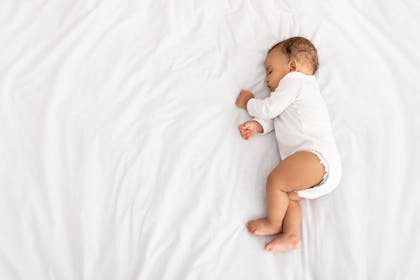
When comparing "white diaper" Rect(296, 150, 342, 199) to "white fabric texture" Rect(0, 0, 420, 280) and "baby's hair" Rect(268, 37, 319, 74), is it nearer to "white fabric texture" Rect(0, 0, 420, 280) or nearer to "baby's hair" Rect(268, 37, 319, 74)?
"white fabric texture" Rect(0, 0, 420, 280)

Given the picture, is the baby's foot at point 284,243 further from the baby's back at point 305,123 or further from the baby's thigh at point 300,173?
the baby's back at point 305,123

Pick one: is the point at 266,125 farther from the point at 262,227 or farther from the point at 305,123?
the point at 262,227

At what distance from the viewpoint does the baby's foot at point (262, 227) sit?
115cm

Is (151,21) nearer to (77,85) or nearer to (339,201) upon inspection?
(77,85)

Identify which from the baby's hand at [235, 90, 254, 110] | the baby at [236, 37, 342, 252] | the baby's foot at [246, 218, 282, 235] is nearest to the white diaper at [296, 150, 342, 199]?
the baby at [236, 37, 342, 252]

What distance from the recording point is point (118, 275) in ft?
3.64

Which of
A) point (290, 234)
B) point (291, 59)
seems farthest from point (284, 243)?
point (291, 59)

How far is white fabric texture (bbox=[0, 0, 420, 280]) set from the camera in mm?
1133

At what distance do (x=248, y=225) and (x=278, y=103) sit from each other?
1.17 ft

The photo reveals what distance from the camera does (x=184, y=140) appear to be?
4.19 ft

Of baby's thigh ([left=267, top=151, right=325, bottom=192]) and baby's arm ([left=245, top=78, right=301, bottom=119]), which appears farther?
baby's arm ([left=245, top=78, right=301, bottom=119])

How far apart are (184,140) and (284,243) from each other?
40 centimetres

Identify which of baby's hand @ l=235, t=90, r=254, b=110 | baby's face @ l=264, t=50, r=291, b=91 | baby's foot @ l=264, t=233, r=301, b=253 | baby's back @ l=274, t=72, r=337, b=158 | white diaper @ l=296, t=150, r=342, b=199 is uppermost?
baby's face @ l=264, t=50, r=291, b=91

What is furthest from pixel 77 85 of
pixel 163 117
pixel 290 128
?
pixel 290 128
